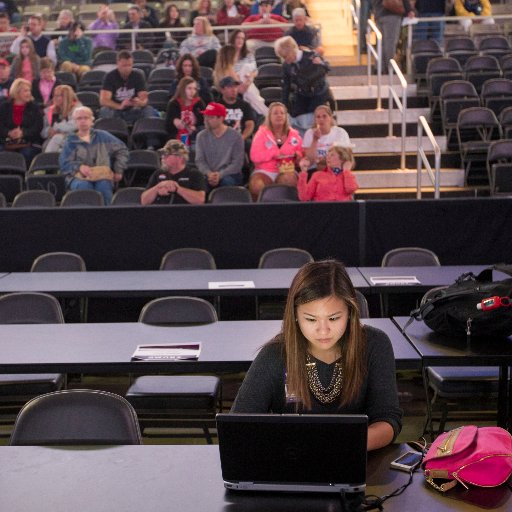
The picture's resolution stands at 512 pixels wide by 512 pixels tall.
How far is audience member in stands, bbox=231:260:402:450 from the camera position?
329 centimetres

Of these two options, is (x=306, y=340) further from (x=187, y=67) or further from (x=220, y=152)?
(x=187, y=67)

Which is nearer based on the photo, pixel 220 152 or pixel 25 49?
pixel 220 152

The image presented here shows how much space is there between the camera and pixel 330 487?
2793 millimetres

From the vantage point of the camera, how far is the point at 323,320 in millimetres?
3277

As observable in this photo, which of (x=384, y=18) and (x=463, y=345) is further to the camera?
(x=384, y=18)

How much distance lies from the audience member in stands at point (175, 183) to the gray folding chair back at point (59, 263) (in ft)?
4.25

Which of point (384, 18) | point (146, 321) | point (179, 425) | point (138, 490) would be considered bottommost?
point (179, 425)

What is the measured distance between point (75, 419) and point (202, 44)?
9.41 meters

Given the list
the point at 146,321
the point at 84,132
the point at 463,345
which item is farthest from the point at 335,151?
the point at 463,345

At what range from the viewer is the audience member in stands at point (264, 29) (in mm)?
13570

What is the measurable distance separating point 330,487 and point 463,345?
2.14m

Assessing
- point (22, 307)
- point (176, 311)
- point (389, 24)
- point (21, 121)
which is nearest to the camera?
point (176, 311)

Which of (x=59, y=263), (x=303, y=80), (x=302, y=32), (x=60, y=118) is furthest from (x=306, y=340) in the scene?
(x=302, y=32)

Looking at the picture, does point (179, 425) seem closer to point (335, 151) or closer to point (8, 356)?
point (8, 356)
